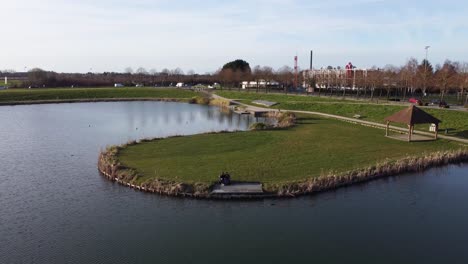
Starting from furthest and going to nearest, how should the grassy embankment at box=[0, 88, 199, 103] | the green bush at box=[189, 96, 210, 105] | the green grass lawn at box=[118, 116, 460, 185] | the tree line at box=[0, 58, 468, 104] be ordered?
the grassy embankment at box=[0, 88, 199, 103], the green bush at box=[189, 96, 210, 105], the tree line at box=[0, 58, 468, 104], the green grass lawn at box=[118, 116, 460, 185]

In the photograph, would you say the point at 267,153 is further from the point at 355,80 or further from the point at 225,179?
the point at 355,80

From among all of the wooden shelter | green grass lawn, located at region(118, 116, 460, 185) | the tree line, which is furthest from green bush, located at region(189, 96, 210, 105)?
the wooden shelter

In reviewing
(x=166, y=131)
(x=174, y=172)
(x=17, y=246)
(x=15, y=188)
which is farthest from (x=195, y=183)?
(x=166, y=131)

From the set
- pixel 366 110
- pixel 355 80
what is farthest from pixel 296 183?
pixel 355 80

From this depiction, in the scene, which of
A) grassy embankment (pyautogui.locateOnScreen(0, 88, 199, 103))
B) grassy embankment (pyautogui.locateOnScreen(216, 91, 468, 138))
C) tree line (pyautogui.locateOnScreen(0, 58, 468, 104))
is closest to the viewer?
grassy embankment (pyautogui.locateOnScreen(216, 91, 468, 138))

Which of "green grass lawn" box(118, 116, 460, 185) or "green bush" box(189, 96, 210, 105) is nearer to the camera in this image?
"green grass lawn" box(118, 116, 460, 185)

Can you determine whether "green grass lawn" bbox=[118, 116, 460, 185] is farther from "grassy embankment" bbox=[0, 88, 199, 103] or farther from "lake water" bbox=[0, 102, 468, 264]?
"grassy embankment" bbox=[0, 88, 199, 103]
